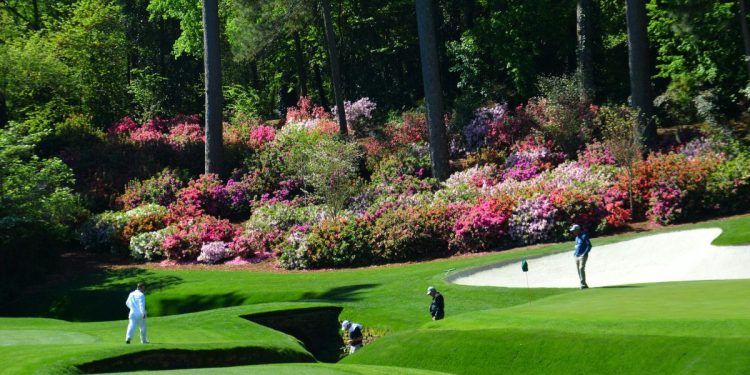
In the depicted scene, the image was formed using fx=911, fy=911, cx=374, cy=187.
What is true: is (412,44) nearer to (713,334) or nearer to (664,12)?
(664,12)

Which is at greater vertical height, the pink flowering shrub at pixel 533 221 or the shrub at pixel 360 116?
the shrub at pixel 360 116

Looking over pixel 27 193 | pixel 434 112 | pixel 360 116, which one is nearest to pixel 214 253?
pixel 27 193

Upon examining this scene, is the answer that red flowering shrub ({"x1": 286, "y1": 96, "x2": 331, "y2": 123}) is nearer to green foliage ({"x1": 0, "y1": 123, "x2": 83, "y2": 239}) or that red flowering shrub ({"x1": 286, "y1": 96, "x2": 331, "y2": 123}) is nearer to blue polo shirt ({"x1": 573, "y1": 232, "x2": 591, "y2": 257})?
green foliage ({"x1": 0, "y1": 123, "x2": 83, "y2": 239})

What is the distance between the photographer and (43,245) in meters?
31.2

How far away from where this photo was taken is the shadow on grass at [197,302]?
25.3 metres

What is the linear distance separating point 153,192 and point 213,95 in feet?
15.9

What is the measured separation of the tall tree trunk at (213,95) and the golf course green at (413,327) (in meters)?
11.1

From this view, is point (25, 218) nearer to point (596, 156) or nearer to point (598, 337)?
point (596, 156)

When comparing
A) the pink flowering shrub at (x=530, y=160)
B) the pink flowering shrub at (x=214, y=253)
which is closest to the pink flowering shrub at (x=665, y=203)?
the pink flowering shrub at (x=530, y=160)

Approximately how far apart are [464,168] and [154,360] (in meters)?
20.8

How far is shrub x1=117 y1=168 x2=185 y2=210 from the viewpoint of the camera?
3700 cm

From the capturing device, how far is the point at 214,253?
104 feet

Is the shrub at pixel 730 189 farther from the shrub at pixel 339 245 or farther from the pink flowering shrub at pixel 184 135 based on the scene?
the pink flowering shrub at pixel 184 135

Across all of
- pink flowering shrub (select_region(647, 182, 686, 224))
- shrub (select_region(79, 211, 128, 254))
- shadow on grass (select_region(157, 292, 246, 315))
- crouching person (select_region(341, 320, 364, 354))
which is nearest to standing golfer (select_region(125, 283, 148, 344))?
crouching person (select_region(341, 320, 364, 354))
